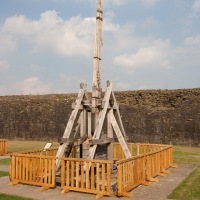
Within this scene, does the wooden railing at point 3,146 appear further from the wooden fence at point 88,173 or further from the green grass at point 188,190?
the green grass at point 188,190

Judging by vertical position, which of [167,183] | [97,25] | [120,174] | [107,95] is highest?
[97,25]

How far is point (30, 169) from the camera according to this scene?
9094 mm

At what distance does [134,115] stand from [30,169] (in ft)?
51.2

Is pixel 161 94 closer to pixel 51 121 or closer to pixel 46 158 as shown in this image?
pixel 51 121

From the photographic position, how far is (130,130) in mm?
23516

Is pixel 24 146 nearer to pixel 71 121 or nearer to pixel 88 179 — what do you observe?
pixel 71 121

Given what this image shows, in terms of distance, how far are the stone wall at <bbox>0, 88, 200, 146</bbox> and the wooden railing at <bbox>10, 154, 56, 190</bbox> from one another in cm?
1454

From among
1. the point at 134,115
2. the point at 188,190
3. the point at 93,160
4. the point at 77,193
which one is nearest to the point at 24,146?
the point at 134,115

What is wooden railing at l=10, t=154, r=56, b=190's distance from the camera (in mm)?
8844

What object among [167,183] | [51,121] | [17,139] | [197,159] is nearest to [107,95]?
[167,183]

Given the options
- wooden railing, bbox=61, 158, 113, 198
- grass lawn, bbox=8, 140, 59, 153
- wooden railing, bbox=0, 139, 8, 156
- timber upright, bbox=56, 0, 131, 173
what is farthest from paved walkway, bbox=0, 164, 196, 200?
grass lawn, bbox=8, 140, 59, 153

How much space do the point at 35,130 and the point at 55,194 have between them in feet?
67.1

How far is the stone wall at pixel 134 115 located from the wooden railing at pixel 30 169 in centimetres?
1454

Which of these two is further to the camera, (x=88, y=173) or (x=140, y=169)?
(x=140, y=169)
